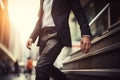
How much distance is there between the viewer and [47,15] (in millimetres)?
2496

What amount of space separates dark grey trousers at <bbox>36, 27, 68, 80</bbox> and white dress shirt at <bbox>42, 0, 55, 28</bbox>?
0.05 metres

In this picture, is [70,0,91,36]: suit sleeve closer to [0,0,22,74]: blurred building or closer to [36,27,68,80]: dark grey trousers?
[36,27,68,80]: dark grey trousers

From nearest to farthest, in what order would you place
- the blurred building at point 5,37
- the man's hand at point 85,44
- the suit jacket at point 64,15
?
the man's hand at point 85,44 → the suit jacket at point 64,15 → the blurred building at point 5,37

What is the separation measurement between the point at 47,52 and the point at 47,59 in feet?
0.21

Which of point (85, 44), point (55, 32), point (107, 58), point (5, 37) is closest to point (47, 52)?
point (55, 32)

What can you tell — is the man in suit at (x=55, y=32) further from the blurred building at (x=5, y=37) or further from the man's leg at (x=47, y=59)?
the blurred building at (x=5, y=37)

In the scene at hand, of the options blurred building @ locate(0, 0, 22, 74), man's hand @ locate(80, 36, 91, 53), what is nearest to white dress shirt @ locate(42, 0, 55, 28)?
man's hand @ locate(80, 36, 91, 53)

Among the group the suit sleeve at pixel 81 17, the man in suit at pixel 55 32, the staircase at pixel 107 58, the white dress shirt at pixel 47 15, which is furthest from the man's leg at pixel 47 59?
the staircase at pixel 107 58

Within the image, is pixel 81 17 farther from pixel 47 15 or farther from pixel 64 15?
pixel 47 15

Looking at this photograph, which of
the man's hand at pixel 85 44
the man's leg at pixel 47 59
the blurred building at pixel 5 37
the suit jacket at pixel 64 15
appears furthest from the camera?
the blurred building at pixel 5 37

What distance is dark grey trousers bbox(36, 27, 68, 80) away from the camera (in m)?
2.28

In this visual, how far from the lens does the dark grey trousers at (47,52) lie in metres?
2.28

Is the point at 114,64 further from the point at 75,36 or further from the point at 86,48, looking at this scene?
the point at 75,36

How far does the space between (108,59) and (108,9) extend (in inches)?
37.4
